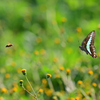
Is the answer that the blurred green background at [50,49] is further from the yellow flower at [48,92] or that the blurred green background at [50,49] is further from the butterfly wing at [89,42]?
the butterfly wing at [89,42]

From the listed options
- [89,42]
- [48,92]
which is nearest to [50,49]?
[48,92]

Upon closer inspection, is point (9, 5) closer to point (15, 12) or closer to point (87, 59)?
point (15, 12)

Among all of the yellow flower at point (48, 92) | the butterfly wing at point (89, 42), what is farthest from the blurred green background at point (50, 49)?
the butterfly wing at point (89, 42)

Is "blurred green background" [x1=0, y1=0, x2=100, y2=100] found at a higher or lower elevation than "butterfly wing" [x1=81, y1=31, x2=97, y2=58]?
lower

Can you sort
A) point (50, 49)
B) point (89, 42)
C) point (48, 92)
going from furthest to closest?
point (50, 49)
point (48, 92)
point (89, 42)

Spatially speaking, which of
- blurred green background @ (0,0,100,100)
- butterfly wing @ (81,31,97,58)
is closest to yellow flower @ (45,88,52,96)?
blurred green background @ (0,0,100,100)

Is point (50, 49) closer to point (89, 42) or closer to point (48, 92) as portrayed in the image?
point (48, 92)

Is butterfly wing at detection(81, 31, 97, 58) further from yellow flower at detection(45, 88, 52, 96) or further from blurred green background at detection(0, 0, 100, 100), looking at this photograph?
yellow flower at detection(45, 88, 52, 96)

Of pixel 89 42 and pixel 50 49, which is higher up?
pixel 89 42
